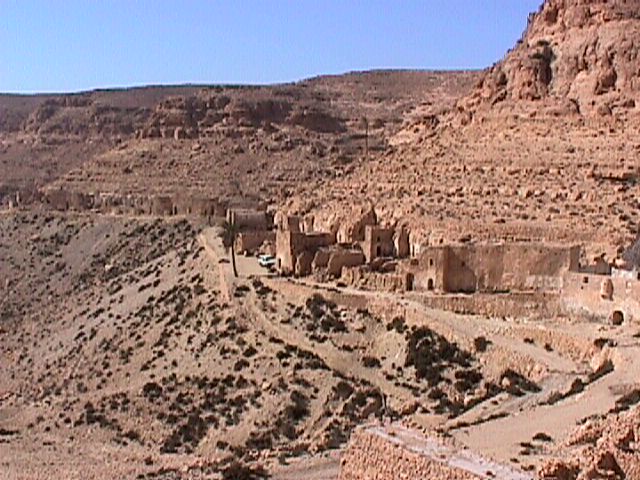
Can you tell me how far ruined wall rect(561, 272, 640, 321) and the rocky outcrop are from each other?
2039 centimetres

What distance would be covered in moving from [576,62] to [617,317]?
25976mm

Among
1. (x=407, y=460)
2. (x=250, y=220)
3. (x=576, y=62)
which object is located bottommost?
(x=407, y=460)

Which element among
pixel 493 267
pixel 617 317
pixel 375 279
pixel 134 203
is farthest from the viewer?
pixel 134 203

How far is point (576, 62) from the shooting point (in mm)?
49219

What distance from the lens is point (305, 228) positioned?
44.4 metres

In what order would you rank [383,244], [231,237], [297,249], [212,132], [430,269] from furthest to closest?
[212,132], [231,237], [297,249], [383,244], [430,269]

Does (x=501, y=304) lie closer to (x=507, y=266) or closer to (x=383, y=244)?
(x=507, y=266)

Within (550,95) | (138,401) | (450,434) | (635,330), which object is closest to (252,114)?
(550,95)

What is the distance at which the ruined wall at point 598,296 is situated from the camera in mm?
25375

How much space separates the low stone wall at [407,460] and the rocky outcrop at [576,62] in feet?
111

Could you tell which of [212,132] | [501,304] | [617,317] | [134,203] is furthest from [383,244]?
[212,132]

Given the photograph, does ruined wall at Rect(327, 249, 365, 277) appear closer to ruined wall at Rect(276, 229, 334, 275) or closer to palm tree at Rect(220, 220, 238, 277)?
ruined wall at Rect(276, 229, 334, 275)

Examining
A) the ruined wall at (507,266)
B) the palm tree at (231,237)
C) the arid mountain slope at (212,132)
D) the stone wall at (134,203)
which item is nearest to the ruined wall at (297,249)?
the palm tree at (231,237)

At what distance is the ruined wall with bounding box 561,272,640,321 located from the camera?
25.4m
